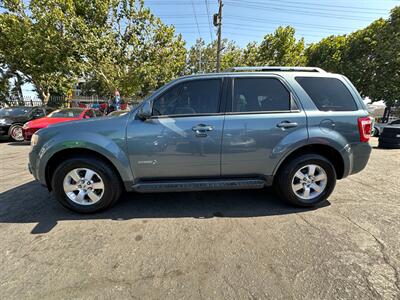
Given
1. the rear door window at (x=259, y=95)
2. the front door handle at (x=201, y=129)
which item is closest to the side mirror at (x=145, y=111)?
the front door handle at (x=201, y=129)

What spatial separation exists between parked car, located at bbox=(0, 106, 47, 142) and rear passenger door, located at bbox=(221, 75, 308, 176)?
10.1m

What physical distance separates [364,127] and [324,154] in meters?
0.63

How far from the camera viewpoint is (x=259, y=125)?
285 centimetres

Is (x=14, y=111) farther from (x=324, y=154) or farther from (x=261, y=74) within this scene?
(x=324, y=154)

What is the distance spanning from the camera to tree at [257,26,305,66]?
75.2 ft

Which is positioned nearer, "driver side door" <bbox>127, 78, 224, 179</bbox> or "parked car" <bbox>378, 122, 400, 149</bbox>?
"driver side door" <bbox>127, 78, 224, 179</bbox>

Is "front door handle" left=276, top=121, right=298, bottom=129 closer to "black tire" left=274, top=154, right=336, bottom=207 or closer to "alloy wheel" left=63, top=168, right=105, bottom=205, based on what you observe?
"black tire" left=274, top=154, right=336, bottom=207

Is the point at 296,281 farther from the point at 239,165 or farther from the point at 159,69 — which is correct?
the point at 159,69

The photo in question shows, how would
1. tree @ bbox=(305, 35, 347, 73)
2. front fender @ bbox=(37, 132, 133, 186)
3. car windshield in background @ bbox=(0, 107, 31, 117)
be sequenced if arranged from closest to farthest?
1. front fender @ bbox=(37, 132, 133, 186)
2. car windshield in background @ bbox=(0, 107, 31, 117)
3. tree @ bbox=(305, 35, 347, 73)

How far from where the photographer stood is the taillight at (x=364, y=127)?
298 cm

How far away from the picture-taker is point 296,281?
73.9 inches

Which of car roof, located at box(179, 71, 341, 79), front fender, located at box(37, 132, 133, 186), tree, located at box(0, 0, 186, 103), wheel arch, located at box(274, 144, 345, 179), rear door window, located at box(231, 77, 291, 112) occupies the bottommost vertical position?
wheel arch, located at box(274, 144, 345, 179)

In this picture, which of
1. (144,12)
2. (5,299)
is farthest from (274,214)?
(144,12)

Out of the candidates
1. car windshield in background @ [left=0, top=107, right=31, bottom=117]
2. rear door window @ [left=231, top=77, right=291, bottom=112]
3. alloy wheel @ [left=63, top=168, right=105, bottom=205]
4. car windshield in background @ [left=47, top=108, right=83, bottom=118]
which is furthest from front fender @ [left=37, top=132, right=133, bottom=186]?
car windshield in background @ [left=0, top=107, right=31, bottom=117]
